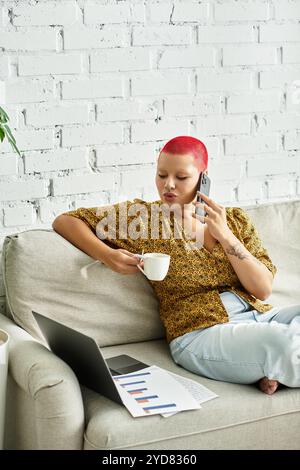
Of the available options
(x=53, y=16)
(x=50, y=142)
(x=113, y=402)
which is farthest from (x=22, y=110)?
(x=113, y=402)

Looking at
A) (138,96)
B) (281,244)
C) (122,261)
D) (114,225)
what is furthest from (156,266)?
(138,96)

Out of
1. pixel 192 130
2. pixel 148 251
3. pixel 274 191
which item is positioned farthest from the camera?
pixel 274 191

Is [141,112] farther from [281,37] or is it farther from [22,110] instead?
[281,37]

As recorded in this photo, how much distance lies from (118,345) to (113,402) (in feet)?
1.57

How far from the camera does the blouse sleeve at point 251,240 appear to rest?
8.97 ft

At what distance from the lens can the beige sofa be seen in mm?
2127

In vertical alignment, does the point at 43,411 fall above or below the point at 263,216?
below

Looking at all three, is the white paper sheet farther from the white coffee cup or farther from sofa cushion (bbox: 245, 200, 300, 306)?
sofa cushion (bbox: 245, 200, 300, 306)

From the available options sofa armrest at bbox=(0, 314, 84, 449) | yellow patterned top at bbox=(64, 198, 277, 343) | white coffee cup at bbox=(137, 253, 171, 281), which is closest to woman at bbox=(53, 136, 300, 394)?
yellow patterned top at bbox=(64, 198, 277, 343)

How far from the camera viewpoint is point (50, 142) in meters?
2.86

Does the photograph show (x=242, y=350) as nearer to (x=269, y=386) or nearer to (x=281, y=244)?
(x=269, y=386)

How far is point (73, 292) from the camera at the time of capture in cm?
261

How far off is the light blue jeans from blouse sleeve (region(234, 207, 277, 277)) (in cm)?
22

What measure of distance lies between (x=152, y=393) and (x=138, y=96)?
3.96 feet
